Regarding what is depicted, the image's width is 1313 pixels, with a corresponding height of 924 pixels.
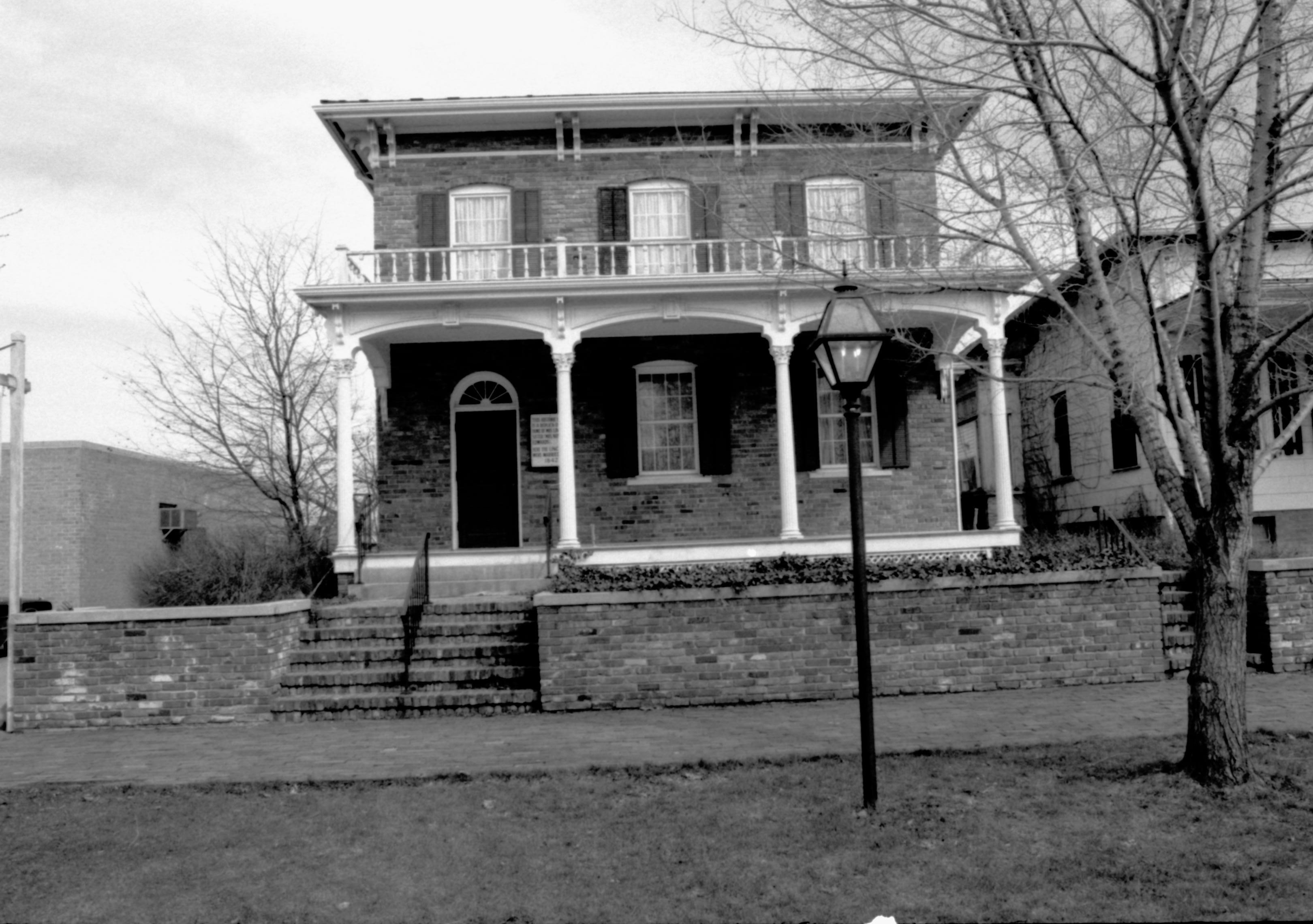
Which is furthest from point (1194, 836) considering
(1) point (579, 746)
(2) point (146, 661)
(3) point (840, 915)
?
(2) point (146, 661)

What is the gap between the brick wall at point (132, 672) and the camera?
1035cm

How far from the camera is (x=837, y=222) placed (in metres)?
8.16

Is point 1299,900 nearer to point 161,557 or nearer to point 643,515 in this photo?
point 643,515

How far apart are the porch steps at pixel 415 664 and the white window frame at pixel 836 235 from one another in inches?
187

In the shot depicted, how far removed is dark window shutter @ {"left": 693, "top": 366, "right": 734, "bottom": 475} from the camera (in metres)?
17.1

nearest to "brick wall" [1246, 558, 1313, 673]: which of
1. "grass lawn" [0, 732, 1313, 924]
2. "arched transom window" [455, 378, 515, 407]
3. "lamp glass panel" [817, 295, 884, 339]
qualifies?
"grass lawn" [0, 732, 1313, 924]

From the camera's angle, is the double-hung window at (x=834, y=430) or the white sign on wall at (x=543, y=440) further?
the double-hung window at (x=834, y=430)

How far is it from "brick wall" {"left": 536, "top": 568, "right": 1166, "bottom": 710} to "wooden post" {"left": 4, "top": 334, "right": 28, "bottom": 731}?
489 centimetres

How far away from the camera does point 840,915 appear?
16.0ft

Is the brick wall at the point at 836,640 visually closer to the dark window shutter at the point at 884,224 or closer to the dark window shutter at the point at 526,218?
the dark window shutter at the point at 884,224

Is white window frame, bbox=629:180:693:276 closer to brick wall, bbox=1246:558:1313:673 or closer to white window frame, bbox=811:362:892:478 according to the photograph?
white window frame, bbox=811:362:892:478

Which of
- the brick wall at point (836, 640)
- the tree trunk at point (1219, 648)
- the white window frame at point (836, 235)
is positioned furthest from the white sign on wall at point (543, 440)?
the tree trunk at point (1219, 648)

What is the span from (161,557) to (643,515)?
23.6 ft

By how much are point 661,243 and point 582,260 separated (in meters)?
1.15
